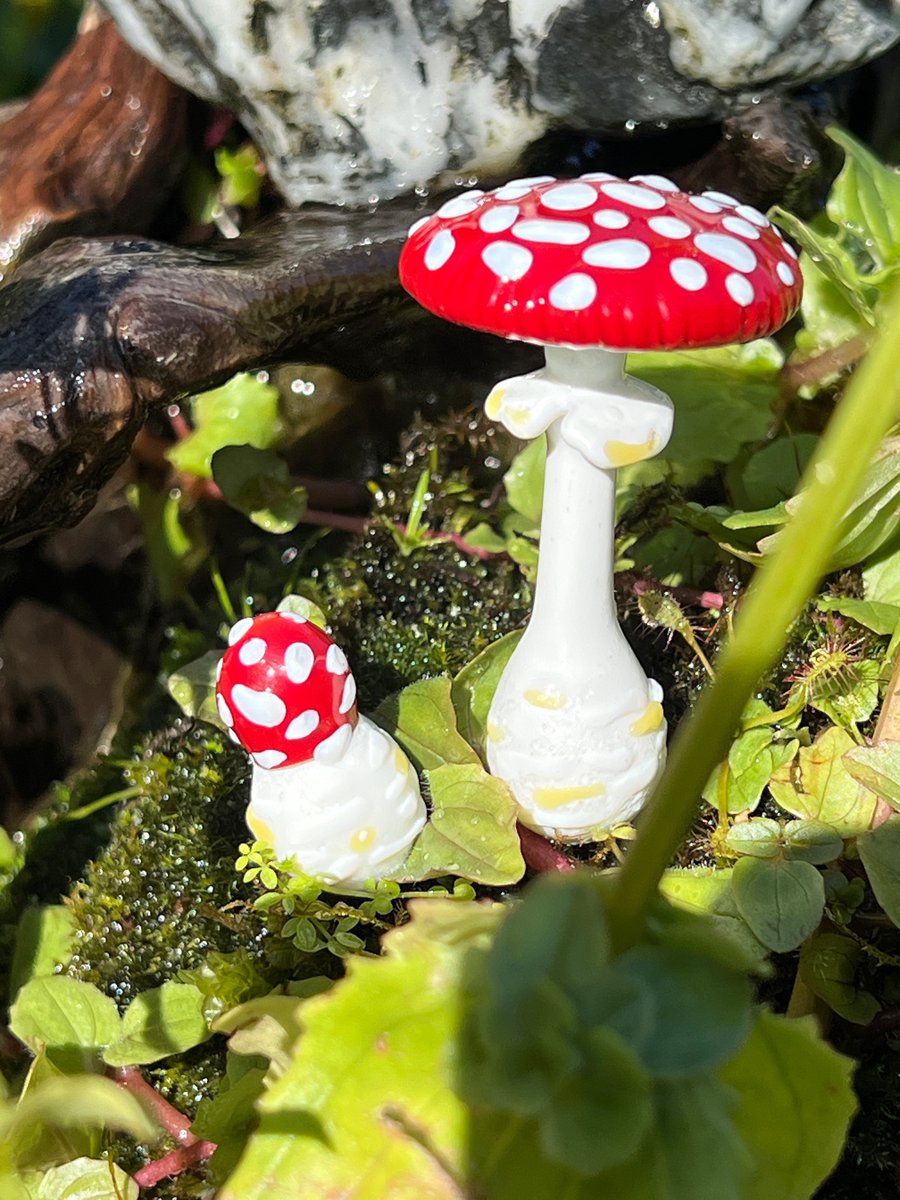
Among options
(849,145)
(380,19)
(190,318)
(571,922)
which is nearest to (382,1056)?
(571,922)

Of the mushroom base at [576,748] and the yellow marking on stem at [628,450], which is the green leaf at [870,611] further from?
the yellow marking on stem at [628,450]

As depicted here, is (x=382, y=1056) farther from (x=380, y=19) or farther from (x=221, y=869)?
(x=380, y=19)

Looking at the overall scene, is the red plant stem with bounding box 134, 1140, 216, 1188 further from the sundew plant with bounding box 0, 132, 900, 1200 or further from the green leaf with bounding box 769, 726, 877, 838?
the green leaf with bounding box 769, 726, 877, 838

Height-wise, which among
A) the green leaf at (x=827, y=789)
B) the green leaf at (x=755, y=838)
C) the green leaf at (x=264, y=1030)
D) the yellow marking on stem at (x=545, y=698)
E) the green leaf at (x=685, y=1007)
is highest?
the green leaf at (x=685, y=1007)

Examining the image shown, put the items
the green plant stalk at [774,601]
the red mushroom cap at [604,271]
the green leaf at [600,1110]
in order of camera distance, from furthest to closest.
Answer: the red mushroom cap at [604,271]
the green leaf at [600,1110]
the green plant stalk at [774,601]

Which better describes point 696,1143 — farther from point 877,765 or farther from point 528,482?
point 528,482

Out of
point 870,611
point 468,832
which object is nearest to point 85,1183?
point 468,832

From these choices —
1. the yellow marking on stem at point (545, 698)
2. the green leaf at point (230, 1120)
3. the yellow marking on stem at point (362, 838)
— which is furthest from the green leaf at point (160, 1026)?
the yellow marking on stem at point (545, 698)
